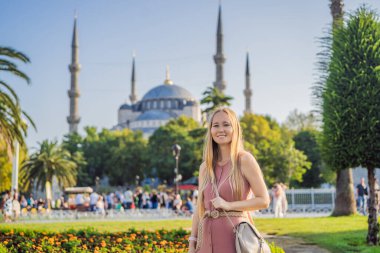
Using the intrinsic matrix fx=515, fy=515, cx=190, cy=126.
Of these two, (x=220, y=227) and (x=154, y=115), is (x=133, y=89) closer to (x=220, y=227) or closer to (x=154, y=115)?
(x=154, y=115)

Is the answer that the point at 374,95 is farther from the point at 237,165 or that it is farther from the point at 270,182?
the point at 270,182

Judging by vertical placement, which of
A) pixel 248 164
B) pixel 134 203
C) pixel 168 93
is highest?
pixel 168 93

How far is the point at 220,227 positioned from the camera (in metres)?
3.32

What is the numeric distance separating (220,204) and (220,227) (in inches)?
7.1

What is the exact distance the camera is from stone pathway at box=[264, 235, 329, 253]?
29.8ft

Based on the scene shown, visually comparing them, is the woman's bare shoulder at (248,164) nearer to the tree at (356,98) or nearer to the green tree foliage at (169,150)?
the tree at (356,98)

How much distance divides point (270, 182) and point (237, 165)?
35085mm

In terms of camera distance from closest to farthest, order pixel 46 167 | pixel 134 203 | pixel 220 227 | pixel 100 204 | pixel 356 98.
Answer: pixel 220 227 → pixel 356 98 → pixel 100 204 → pixel 134 203 → pixel 46 167

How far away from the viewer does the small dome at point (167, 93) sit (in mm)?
102250

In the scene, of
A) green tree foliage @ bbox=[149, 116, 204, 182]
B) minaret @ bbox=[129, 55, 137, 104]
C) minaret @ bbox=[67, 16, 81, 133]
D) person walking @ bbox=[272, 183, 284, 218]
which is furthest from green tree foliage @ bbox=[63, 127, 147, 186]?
minaret @ bbox=[129, 55, 137, 104]

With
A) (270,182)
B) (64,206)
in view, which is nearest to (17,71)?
(64,206)

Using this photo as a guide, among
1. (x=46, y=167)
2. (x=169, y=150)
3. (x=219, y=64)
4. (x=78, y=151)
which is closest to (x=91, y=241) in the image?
(x=46, y=167)

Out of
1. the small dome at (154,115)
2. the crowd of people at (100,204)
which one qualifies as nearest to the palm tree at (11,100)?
the crowd of people at (100,204)

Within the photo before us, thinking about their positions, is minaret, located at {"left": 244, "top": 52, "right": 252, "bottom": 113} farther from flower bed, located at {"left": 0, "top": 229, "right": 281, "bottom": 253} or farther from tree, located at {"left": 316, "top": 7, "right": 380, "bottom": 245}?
flower bed, located at {"left": 0, "top": 229, "right": 281, "bottom": 253}
